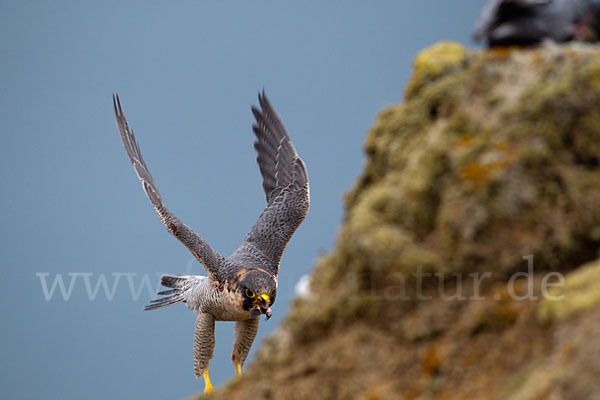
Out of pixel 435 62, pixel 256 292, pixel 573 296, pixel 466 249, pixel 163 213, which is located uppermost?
pixel 163 213

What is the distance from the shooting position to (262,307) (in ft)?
30.3

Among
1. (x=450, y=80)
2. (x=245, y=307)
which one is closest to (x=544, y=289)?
(x=450, y=80)

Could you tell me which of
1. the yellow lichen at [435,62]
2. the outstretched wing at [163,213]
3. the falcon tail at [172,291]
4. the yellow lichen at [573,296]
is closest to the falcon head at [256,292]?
the outstretched wing at [163,213]

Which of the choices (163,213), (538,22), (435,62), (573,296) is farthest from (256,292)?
(573,296)

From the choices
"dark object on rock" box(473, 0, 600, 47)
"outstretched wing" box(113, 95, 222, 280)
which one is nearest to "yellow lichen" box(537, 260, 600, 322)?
"dark object on rock" box(473, 0, 600, 47)

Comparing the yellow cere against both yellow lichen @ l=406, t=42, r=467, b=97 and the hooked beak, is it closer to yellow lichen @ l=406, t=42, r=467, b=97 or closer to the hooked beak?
the hooked beak

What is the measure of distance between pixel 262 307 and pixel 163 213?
239cm

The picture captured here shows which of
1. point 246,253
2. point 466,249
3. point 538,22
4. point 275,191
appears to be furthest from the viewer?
point 275,191

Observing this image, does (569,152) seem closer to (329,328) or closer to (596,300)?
(596,300)

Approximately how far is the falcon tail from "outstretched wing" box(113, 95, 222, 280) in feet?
5.17

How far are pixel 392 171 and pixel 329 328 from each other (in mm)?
1091

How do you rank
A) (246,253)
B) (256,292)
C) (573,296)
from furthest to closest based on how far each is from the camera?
(246,253), (256,292), (573,296)

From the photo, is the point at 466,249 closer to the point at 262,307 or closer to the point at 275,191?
the point at 262,307

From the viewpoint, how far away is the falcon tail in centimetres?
1161
